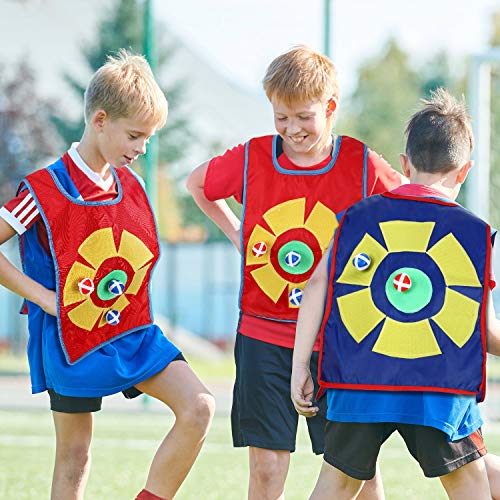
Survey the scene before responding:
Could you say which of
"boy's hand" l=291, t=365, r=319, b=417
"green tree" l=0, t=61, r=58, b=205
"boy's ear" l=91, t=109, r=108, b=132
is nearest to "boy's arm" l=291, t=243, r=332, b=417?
"boy's hand" l=291, t=365, r=319, b=417

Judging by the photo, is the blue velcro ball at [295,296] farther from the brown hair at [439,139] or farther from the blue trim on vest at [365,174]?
the brown hair at [439,139]

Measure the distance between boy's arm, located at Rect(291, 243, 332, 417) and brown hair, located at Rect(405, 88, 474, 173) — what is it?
1.28 feet

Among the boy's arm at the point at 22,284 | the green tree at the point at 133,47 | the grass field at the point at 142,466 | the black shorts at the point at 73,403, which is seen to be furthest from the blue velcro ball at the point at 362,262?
the green tree at the point at 133,47

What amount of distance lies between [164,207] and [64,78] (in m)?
4.99

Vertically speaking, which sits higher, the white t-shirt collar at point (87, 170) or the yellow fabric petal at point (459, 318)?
the white t-shirt collar at point (87, 170)

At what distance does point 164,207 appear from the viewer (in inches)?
1443

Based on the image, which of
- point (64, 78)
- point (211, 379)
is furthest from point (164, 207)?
point (211, 379)

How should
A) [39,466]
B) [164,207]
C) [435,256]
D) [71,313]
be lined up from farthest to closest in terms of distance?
1. [164,207]
2. [39,466]
3. [71,313]
4. [435,256]

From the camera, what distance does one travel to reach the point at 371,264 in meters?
3.35

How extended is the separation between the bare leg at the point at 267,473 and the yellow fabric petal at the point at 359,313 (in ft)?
2.95

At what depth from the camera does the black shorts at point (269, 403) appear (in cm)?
409

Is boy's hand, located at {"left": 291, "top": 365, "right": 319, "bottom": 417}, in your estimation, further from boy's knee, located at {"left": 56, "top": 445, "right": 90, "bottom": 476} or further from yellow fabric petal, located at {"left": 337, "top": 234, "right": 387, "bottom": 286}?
boy's knee, located at {"left": 56, "top": 445, "right": 90, "bottom": 476}

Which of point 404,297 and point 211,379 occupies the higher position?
point 404,297

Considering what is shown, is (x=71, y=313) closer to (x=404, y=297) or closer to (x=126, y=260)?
(x=126, y=260)
